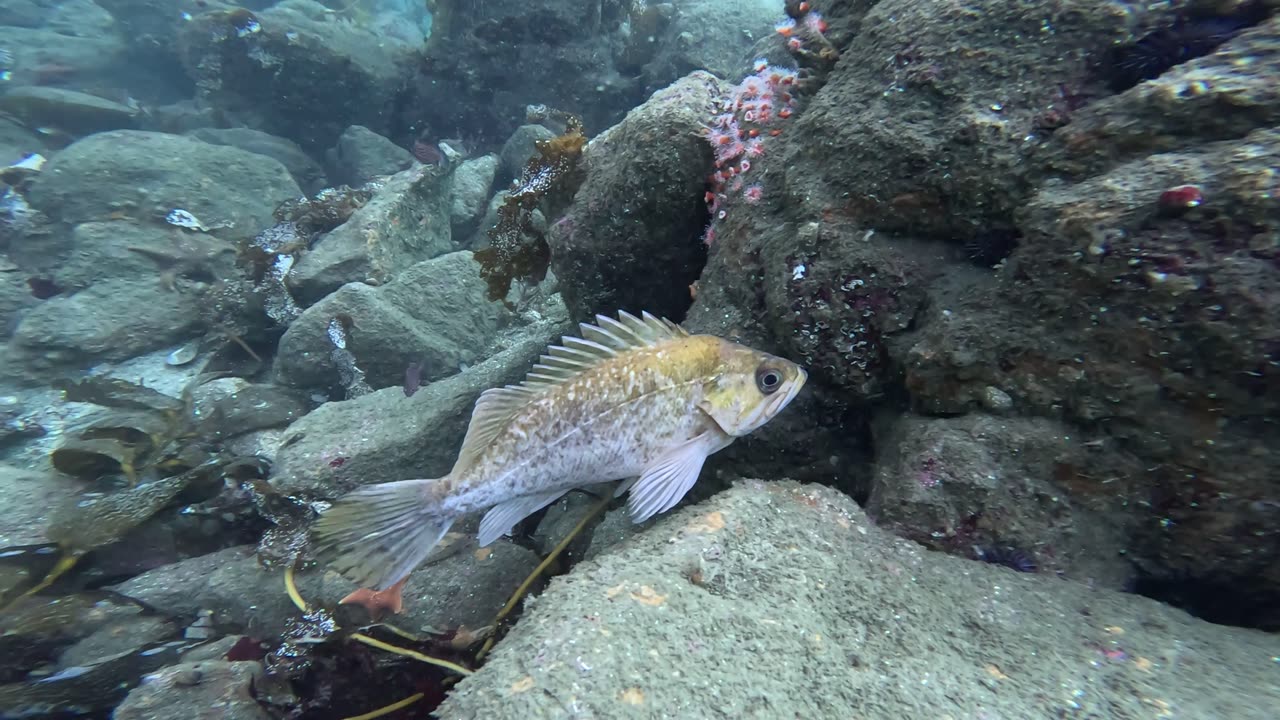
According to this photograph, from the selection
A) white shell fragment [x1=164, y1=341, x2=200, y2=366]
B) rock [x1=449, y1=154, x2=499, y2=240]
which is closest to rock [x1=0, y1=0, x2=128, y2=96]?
white shell fragment [x1=164, y1=341, x2=200, y2=366]

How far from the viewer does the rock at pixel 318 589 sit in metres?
3.16

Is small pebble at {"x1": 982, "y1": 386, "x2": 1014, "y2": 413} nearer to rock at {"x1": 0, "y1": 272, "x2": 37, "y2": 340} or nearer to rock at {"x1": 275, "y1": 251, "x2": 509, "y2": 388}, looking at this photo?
rock at {"x1": 275, "y1": 251, "x2": 509, "y2": 388}

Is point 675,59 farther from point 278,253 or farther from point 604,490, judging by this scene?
point 604,490

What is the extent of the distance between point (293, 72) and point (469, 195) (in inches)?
320

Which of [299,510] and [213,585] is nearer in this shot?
[213,585]

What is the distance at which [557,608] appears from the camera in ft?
5.98

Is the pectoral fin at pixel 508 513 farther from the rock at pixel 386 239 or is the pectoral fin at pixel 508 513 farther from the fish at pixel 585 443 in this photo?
the rock at pixel 386 239

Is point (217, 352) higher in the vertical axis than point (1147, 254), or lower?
lower

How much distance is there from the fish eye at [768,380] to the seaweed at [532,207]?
2939 millimetres

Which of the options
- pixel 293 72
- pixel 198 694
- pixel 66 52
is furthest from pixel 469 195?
pixel 66 52

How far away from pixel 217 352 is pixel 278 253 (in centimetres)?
176

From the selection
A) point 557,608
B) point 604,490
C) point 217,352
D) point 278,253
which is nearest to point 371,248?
point 278,253

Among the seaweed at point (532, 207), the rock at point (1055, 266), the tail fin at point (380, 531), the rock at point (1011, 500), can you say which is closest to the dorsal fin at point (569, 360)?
the tail fin at point (380, 531)

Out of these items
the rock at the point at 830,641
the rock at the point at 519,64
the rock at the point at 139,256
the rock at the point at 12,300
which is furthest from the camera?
the rock at the point at 519,64
